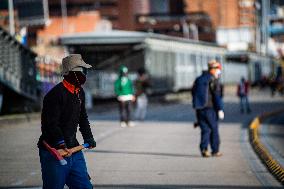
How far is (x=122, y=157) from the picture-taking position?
50.0ft

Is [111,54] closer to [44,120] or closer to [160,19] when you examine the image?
[44,120]

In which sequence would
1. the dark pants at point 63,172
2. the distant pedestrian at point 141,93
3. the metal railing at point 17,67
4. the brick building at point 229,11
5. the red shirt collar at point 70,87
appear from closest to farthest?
1. the dark pants at point 63,172
2. the red shirt collar at point 70,87
3. the metal railing at point 17,67
4. the distant pedestrian at point 141,93
5. the brick building at point 229,11

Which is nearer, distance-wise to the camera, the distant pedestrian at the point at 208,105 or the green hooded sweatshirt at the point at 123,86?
the distant pedestrian at the point at 208,105

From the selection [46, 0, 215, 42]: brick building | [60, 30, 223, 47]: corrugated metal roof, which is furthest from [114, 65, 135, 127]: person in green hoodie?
[46, 0, 215, 42]: brick building

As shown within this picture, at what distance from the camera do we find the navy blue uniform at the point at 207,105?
1505 cm

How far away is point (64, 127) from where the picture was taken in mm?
6883

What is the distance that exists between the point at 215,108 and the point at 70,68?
28.3 feet

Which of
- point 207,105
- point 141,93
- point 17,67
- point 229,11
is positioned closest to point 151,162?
point 207,105

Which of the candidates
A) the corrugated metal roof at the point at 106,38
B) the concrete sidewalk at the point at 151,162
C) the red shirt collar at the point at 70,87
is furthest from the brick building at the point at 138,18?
the red shirt collar at the point at 70,87

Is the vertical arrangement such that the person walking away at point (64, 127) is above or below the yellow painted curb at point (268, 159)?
above

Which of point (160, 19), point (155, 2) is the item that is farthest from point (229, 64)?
point (155, 2)

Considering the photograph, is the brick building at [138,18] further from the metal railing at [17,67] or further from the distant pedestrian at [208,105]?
the distant pedestrian at [208,105]

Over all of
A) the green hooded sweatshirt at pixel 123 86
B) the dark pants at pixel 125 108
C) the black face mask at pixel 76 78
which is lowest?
the dark pants at pixel 125 108

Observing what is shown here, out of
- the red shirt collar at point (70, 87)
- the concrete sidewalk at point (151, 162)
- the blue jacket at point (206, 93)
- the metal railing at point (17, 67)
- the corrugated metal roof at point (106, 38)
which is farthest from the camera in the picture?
the corrugated metal roof at point (106, 38)
